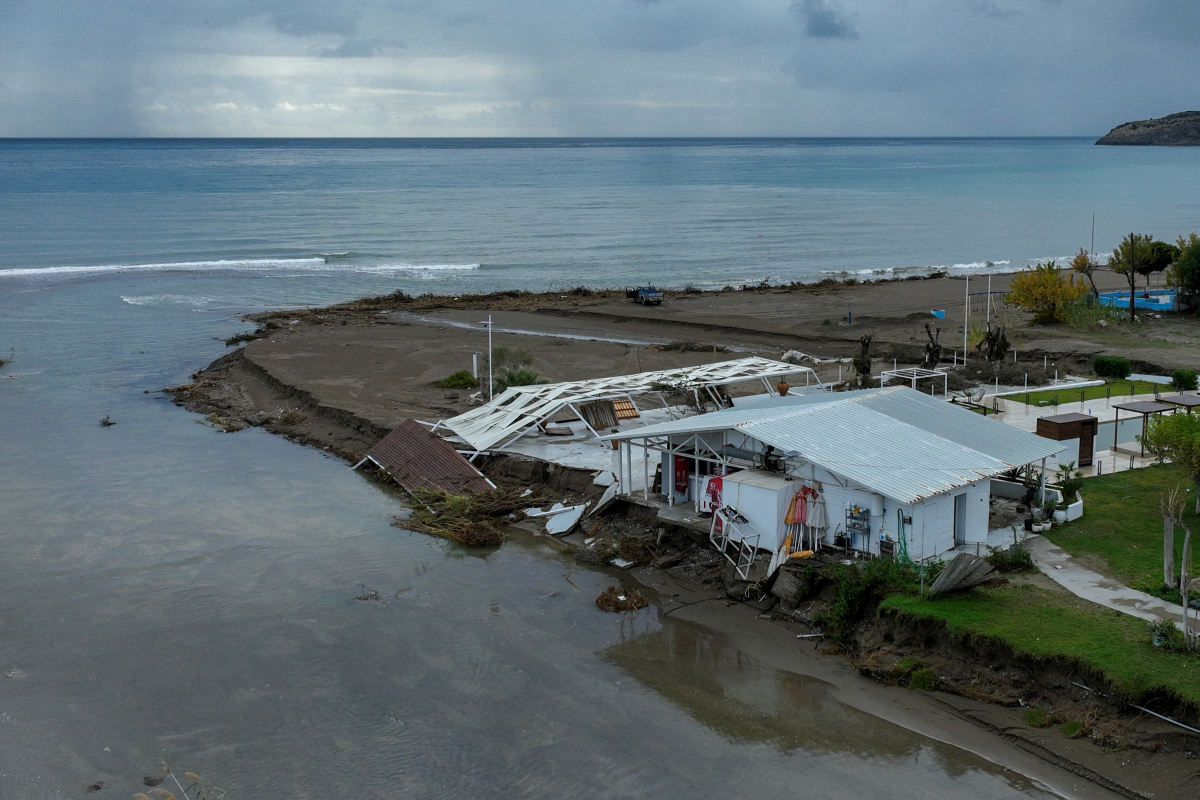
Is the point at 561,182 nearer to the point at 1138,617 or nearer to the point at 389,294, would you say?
the point at 389,294

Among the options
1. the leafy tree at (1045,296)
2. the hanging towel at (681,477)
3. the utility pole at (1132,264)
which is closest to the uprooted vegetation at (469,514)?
the hanging towel at (681,477)

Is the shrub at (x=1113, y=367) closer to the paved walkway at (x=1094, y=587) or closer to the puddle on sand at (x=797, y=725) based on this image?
the paved walkway at (x=1094, y=587)

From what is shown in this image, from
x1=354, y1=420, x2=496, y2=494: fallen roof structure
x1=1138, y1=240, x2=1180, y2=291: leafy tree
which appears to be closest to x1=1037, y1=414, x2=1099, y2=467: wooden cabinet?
x1=354, y1=420, x2=496, y2=494: fallen roof structure

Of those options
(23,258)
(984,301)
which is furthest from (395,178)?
(984,301)

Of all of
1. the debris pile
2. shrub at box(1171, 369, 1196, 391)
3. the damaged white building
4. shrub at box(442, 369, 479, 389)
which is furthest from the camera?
shrub at box(442, 369, 479, 389)

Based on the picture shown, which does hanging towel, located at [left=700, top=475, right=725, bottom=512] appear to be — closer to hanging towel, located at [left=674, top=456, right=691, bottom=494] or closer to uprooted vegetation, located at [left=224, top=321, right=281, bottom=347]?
hanging towel, located at [left=674, top=456, right=691, bottom=494]

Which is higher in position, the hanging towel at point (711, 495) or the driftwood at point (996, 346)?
the driftwood at point (996, 346)
